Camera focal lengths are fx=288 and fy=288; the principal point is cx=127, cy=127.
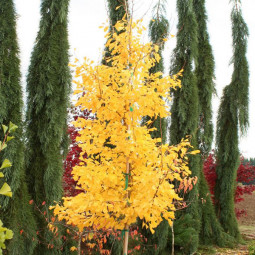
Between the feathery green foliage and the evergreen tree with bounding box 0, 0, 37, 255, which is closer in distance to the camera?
the evergreen tree with bounding box 0, 0, 37, 255

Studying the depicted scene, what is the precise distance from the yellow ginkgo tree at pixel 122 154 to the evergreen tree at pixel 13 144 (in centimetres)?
197

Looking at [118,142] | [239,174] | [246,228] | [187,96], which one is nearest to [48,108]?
[118,142]

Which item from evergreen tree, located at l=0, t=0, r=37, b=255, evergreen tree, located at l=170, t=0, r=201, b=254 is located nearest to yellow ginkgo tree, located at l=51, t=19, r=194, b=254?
evergreen tree, located at l=0, t=0, r=37, b=255

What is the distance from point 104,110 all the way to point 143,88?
1.38ft

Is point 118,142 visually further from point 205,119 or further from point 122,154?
point 205,119

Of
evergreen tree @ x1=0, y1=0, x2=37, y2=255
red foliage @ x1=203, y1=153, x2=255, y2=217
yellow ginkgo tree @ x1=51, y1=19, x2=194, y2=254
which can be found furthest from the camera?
red foliage @ x1=203, y1=153, x2=255, y2=217

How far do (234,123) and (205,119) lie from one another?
1351 mm

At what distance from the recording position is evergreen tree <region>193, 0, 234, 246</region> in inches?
300

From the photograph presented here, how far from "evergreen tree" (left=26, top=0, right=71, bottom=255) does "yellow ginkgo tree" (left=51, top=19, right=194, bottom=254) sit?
2230 mm

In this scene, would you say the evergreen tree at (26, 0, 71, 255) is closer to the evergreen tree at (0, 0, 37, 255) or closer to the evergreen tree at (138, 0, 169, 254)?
the evergreen tree at (0, 0, 37, 255)

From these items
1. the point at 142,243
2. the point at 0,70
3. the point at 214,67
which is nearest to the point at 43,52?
the point at 0,70

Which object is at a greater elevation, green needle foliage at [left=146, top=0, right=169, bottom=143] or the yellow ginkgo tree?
green needle foliage at [left=146, top=0, right=169, bottom=143]

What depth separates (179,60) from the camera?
7602mm

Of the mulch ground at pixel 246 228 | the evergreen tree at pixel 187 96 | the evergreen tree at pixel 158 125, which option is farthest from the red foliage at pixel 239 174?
the evergreen tree at pixel 158 125
